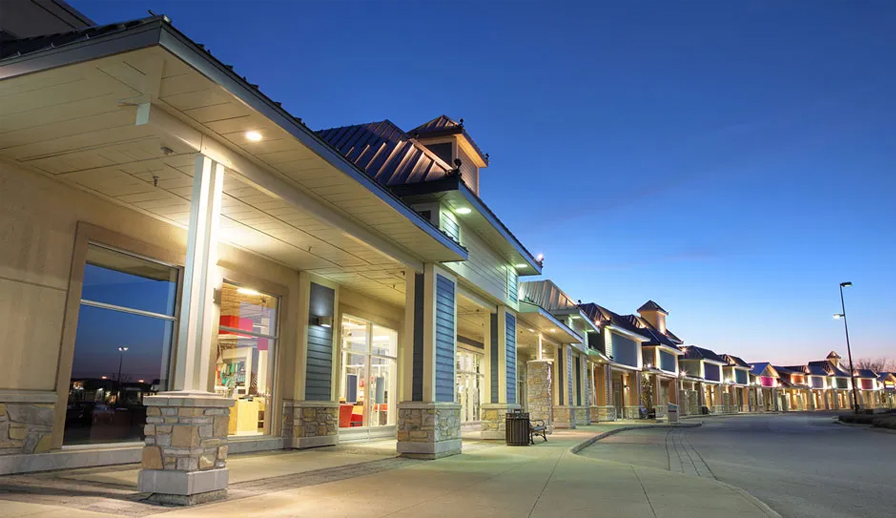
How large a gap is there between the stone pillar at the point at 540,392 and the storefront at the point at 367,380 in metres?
6.17

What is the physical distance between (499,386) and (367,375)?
4.23 m

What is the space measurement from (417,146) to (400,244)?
4.15 metres

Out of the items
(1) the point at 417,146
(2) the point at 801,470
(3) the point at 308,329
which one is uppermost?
(1) the point at 417,146

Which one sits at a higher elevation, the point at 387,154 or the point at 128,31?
the point at 387,154

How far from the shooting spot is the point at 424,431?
13.4 m

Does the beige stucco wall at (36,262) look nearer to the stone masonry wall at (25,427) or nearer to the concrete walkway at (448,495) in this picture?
the stone masonry wall at (25,427)

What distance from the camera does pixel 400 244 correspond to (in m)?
13.1

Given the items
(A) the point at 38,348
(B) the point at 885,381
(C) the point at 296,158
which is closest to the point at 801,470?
(C) the point at 296,158

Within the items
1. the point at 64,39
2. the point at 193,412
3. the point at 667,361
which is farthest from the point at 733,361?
the point at 64,39

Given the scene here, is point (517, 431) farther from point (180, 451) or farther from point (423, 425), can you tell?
point (180, 451)

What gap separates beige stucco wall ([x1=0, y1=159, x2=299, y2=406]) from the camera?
8.46 metres

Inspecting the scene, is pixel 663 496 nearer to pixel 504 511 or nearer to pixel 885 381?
pixel 504 511

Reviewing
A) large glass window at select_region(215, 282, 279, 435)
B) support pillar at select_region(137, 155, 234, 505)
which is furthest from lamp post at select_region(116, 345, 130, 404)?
support pillar at select_region(137, 155, 234, 505)

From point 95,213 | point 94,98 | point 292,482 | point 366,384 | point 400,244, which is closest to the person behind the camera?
point 94,98
